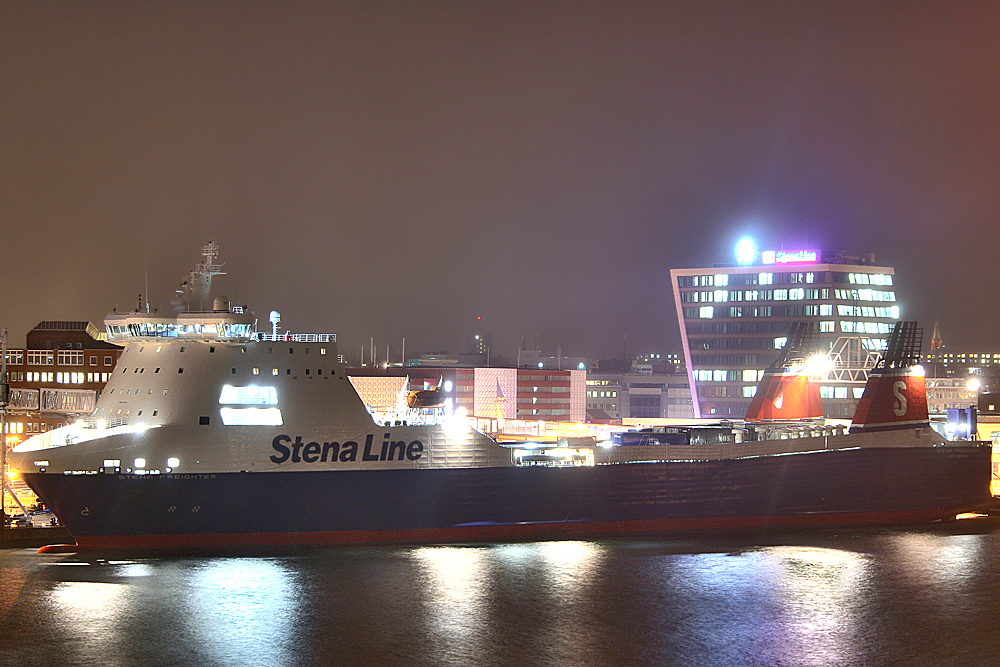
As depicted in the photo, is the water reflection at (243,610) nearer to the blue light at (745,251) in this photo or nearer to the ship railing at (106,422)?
the ship railing at (106,422)

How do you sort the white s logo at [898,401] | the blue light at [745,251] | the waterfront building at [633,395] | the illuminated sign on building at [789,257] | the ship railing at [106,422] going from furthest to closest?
the waterfront building at [633,395]
the blue light at [745,251]
the illuminated sign on building at [789,257]
the white s logo at [898,401]
the ship railing at [106,422]

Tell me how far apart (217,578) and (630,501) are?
13.1 meters

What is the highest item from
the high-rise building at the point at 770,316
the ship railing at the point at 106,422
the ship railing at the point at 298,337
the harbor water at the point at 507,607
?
the high-rise building at the point at 770,316

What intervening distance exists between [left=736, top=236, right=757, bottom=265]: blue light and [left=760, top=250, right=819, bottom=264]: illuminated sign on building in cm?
63

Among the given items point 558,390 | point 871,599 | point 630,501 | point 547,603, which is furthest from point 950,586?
point 558,390

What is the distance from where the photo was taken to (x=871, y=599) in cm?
2334

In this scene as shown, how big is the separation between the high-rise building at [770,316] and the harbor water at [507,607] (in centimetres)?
2807

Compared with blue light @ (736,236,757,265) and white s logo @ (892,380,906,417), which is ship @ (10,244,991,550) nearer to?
white s logo @ (892,380,906,417)

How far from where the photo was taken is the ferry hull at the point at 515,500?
82.2 ft

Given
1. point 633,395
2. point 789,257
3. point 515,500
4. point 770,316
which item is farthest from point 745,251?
point 633,395

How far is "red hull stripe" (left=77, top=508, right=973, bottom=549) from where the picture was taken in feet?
83.2

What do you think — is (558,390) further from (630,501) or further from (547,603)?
(547,603)

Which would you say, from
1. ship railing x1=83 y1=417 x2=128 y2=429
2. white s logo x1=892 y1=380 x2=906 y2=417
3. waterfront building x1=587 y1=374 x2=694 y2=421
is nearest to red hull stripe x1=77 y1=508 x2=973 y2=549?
ship railing x1=83 y1=417 x2=128 y2=429

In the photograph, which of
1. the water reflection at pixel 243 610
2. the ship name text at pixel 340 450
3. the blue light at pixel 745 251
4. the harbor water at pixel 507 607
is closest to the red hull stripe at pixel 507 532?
the harbor water at pixel 507 607
